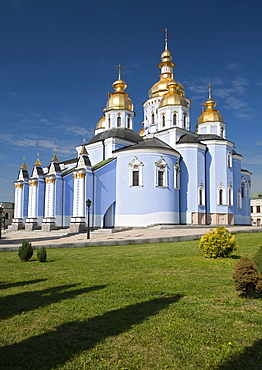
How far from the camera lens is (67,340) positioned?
13.8 feet

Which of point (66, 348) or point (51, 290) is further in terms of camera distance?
point (51, 290)

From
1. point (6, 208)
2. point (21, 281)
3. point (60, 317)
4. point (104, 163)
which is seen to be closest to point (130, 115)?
point (104, 163)

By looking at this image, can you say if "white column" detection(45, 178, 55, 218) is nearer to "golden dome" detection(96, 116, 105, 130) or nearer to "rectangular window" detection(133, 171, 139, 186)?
"rectangular window" detection(133, 171, 139, 186)

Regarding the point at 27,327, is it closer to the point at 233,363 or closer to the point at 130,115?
the point at 233,363

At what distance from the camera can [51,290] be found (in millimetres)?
6902

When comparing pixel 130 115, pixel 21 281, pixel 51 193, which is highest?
pixel 130 115

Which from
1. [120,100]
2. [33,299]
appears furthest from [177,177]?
[33,299]

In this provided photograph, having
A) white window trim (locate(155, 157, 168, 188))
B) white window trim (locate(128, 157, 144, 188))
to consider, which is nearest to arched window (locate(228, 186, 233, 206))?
white window trim (locate(155, 157, 168, 188))

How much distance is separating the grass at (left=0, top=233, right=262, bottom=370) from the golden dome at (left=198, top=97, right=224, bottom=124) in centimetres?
2934

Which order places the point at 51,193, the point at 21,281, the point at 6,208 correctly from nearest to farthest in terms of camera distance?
the point at 21,281, the point at 51,193, the point at 6,208

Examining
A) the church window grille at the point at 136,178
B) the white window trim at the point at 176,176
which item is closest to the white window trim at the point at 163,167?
the white window trim at the point at 176,176

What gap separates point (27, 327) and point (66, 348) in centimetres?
102

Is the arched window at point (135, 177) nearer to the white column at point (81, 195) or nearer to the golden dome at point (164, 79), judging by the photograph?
the white column at point (81, 195)

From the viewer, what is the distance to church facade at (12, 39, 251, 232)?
96.2 feet
